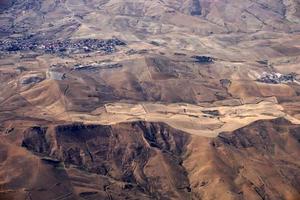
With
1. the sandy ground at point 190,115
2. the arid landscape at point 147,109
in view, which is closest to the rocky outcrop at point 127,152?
the arid landscape at point 147,109

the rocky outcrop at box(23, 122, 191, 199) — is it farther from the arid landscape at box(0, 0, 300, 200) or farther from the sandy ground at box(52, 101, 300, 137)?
the sandy ground at box(52, 101, 300, 137)

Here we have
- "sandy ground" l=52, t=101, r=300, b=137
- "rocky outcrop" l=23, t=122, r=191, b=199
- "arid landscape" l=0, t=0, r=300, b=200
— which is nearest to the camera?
"arid landscape" l=0, t=0, r=300, b=200

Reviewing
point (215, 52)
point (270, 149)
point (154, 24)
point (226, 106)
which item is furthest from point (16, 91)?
point (154, 24)

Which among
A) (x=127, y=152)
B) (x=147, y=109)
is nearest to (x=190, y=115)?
(x=147, y=109)

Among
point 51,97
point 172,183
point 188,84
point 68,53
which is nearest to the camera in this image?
→ point 172,183

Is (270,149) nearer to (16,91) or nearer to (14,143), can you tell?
(14,143)

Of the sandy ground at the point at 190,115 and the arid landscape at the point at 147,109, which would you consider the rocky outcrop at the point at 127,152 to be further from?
the sandy ground at the point at 190,115

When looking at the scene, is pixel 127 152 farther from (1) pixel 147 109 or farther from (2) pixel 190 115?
(2) pixel 190 115

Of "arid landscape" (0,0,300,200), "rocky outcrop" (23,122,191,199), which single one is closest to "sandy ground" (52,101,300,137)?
"arid landscape" (0,0,300,200)
